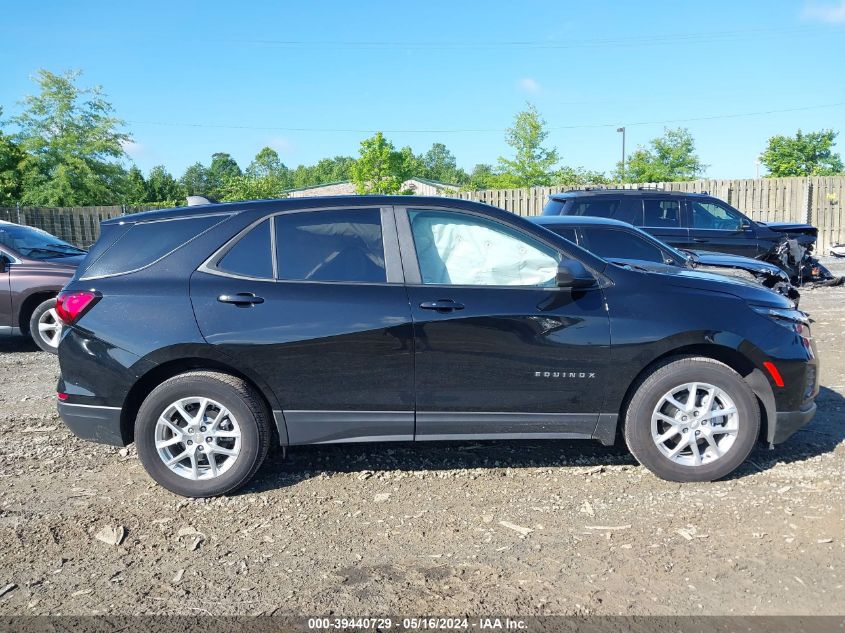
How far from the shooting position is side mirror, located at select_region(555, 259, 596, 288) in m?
4.18

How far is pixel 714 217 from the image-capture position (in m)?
12.3

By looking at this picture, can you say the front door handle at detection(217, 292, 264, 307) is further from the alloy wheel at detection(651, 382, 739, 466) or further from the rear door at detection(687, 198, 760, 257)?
the rear door at detection(687, 198, 760, 257)

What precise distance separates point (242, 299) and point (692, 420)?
2.86 meters

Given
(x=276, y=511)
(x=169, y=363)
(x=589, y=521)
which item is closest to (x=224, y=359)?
(x=169, y=363)

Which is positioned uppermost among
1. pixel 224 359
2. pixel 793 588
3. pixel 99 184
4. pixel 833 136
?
pixel 833 136

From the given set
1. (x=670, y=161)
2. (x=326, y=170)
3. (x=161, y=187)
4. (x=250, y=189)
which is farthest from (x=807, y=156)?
(x=326, y=170)

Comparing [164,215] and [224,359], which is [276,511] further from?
[164,215]

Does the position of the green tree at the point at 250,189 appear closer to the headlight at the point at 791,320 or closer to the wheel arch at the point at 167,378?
the wheel arch at the point at 167,378

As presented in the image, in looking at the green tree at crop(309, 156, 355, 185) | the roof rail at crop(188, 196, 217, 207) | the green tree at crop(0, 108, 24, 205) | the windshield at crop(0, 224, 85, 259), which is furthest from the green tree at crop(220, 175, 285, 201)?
the green tree at crop(309, 156, 355, 185)

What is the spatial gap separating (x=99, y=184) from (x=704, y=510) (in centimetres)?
3997

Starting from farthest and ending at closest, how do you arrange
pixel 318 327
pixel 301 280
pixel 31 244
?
pixel 31 244 < pixel 301 280 < pixel 318 327

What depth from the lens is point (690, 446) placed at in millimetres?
4320

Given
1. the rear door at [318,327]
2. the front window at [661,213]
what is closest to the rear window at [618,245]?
the front window at [661,213]

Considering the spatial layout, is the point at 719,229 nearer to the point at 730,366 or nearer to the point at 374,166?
the point at 730,366
